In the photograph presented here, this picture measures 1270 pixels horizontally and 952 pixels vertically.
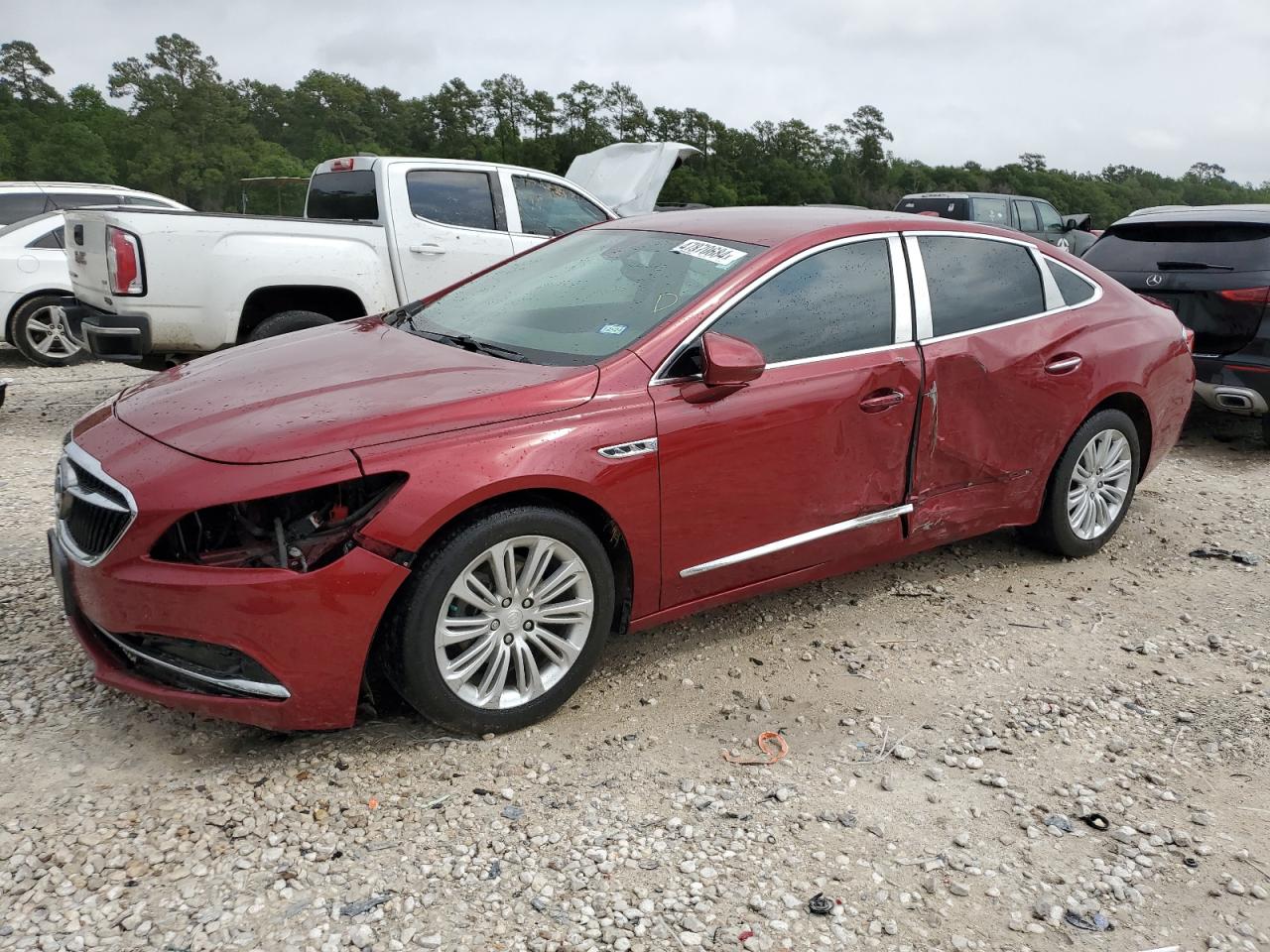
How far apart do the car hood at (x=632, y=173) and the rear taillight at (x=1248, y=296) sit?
5848 mm

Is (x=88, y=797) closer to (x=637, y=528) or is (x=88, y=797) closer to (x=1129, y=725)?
(x=637, y=528)

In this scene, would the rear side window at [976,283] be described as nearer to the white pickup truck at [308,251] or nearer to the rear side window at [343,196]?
the white pickup truck at [308,251]

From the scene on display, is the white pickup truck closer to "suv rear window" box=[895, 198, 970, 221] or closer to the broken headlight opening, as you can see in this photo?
the broken headlight opening

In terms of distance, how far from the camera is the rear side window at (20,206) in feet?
32.7

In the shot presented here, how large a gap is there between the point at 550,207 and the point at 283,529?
5.57 metres

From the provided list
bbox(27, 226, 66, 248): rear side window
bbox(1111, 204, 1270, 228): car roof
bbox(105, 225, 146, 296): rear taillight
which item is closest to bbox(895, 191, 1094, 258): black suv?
bbox(1111, 204, 1270, 228): car roof

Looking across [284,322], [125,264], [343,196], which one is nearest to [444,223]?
[343,196]

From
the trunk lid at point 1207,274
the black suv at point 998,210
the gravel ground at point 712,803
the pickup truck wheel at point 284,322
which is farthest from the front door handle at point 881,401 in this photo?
the black suv at point 998,210

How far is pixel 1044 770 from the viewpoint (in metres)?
3.17

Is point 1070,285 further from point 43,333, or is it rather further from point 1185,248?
point 43,333

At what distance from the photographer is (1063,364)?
443 centimetres

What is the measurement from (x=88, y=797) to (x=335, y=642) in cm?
79

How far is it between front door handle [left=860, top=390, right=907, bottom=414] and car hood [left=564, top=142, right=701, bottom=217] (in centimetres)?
727

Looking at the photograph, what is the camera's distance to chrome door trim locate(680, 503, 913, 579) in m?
3.49
